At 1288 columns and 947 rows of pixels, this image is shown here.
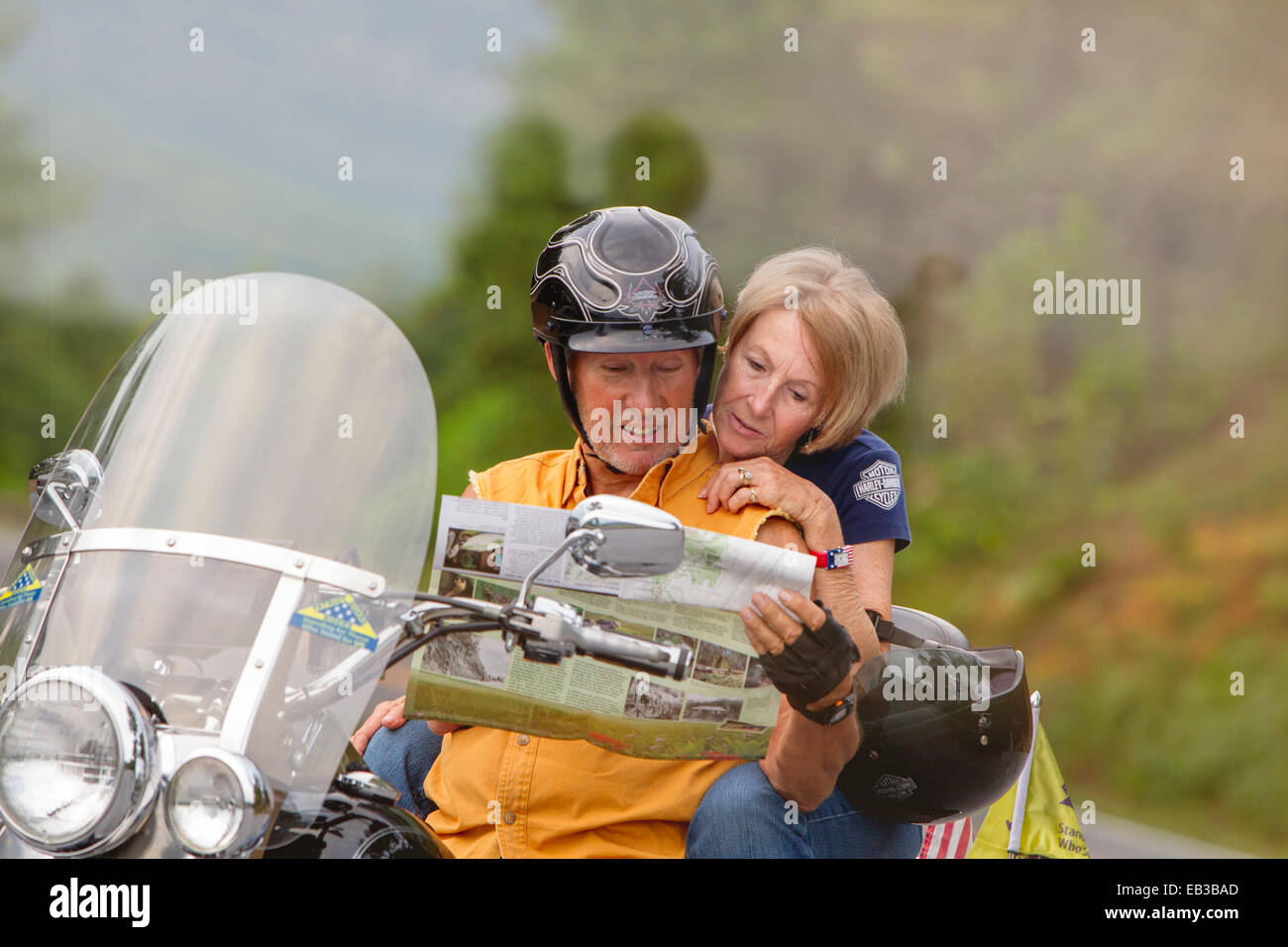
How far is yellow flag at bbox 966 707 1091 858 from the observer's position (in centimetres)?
301

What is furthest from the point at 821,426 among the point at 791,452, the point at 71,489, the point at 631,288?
the point at 71,489

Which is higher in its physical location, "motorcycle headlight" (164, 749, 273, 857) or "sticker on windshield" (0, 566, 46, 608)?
"sticker on windshield" (0, 566, 46, 608)

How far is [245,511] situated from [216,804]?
0.41 metres

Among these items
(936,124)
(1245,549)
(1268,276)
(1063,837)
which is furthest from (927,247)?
(1063,837)

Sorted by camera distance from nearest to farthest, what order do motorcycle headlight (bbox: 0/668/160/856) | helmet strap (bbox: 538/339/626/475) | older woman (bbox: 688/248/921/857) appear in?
1. motorcycle headlight (bbox: 0/668/160/856)
2. older woman (bbox: 688/248/921/857)
3. helmet strap (bbox: 538/339/626/475)

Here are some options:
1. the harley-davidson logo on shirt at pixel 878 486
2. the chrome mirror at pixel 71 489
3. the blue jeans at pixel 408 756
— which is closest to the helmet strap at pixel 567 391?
the harley-davidson logo on shirt at pixel 878 486

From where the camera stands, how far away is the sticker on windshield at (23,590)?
1870 mm

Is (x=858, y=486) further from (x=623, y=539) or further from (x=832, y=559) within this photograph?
(x=623, y=539)

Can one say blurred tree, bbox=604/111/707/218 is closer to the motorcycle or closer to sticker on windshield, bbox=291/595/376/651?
the motorcycle

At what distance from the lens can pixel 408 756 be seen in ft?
8.98

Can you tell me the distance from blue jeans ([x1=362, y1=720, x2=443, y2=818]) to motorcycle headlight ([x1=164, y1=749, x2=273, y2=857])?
43.8 inches

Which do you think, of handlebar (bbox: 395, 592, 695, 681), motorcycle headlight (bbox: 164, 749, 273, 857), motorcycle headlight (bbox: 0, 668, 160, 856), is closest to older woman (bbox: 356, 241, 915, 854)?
handlebar (bbox: 395, 592, 695, 681)

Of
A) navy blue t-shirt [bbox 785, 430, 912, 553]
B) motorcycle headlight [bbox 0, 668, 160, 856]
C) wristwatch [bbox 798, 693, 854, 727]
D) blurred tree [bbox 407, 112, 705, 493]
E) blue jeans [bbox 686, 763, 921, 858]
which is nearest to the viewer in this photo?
motorcycle headlight [bbox 0, 668, 160, 856]

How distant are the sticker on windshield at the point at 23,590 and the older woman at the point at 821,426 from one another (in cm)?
121
